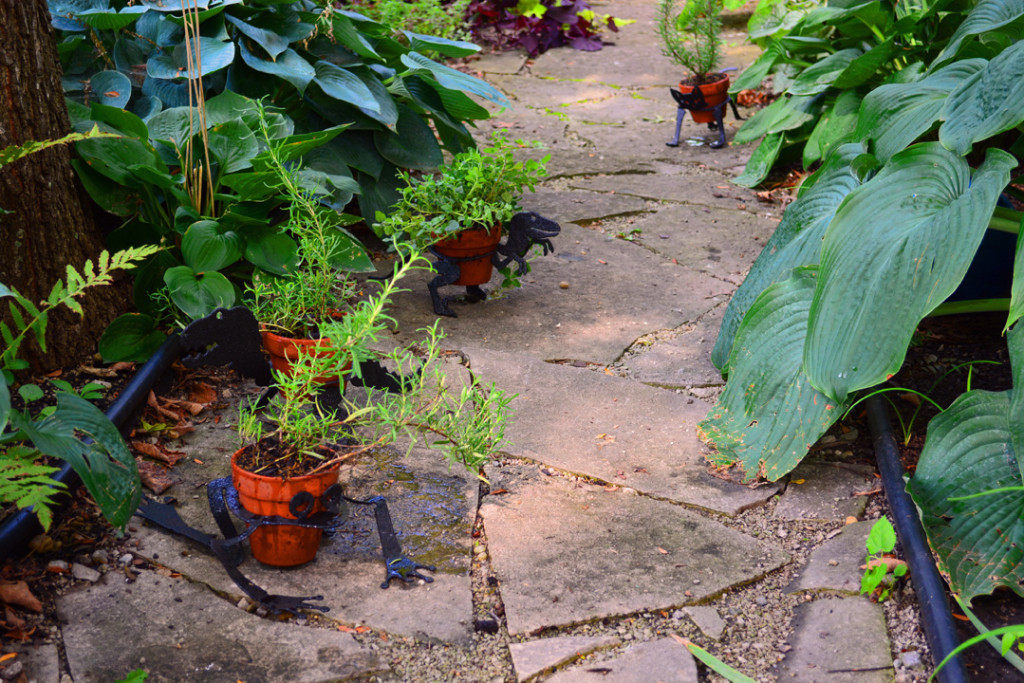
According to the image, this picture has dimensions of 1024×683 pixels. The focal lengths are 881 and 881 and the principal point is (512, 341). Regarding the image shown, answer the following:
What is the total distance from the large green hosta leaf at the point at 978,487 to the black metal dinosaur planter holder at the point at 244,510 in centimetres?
101

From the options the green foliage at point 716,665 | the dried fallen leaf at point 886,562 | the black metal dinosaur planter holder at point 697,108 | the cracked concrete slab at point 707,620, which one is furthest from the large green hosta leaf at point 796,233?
the black metal dinosaur planter holder at point 697,108

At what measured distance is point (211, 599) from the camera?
5.57ft

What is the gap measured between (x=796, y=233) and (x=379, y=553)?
141 cm

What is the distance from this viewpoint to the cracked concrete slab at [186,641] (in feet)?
4.99

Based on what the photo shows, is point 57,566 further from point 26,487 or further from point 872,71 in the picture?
point 872,71

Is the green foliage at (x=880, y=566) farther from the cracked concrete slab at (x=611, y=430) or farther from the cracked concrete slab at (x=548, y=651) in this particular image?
the cracked concrete slab at (x=548, y=651)

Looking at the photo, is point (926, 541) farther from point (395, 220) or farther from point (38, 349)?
point (38, 349)

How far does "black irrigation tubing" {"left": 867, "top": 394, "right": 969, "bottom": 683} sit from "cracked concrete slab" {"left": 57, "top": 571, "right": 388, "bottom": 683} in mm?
963

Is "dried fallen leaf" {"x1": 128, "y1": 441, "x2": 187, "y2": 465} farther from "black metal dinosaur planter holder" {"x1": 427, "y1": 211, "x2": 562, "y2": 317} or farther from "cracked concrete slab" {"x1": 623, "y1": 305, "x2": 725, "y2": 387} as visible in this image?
"cracked concrete slab" {"x1": 623, "y1": 305, "x2": 725, "y2": 387}

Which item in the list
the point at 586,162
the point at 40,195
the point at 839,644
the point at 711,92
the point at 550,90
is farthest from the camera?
the point at 550,90

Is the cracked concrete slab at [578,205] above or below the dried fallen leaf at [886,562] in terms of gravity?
below

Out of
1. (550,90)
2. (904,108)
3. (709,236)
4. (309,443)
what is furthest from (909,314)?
(550,90)

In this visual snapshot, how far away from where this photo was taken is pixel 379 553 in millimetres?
1850

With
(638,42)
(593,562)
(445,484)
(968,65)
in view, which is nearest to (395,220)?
(445,484)
